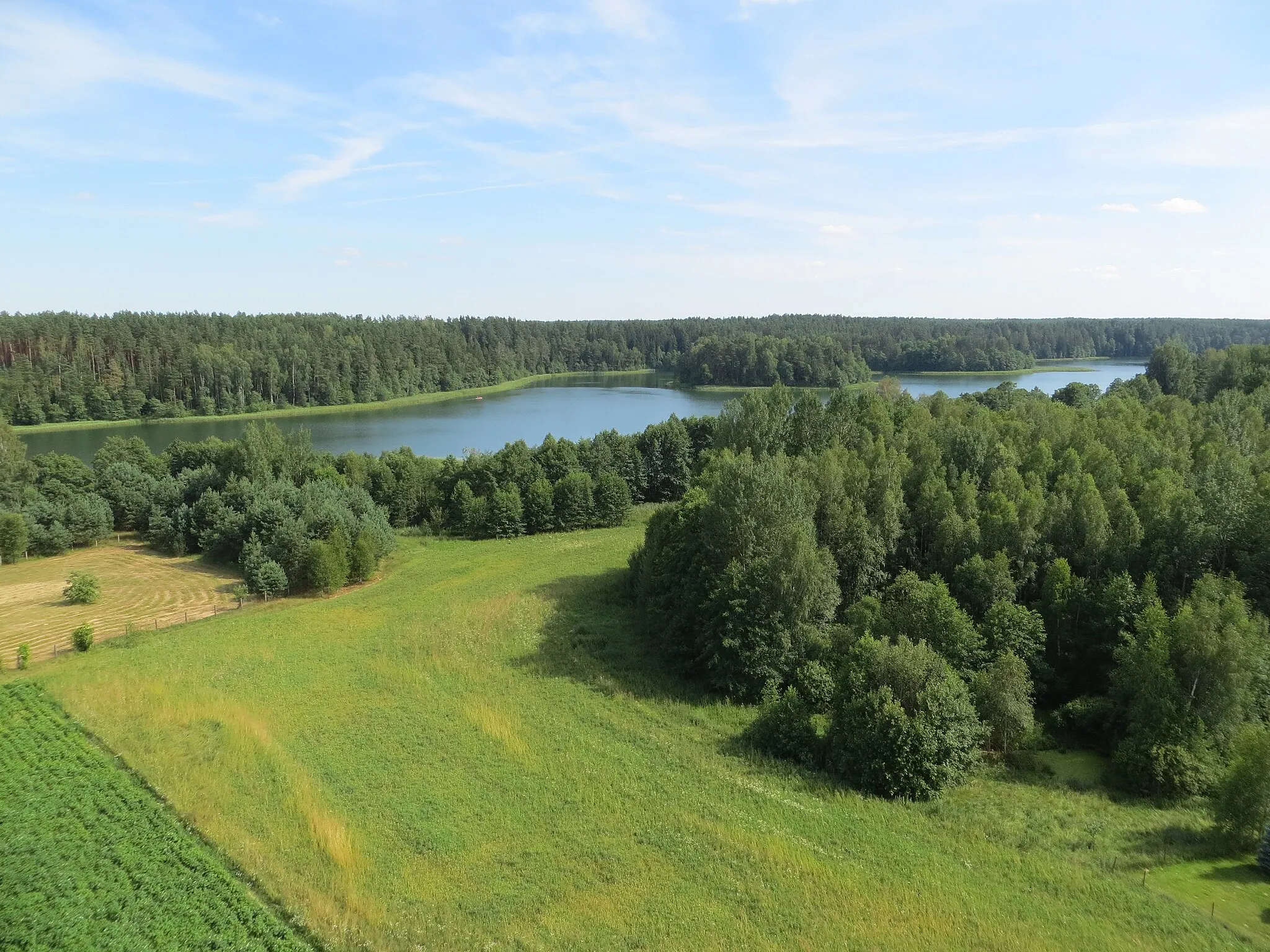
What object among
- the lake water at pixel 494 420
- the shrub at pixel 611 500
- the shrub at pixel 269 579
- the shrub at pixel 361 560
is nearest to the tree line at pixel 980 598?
the shrub at pixel 361 560

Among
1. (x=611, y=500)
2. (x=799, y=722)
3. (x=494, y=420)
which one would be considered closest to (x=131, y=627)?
(x=799, y=722)

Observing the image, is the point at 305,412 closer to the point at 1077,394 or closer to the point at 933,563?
the point at 1077,394

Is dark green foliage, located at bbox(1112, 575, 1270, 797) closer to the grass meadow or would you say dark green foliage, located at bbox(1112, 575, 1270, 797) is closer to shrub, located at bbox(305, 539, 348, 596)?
the grass meadow

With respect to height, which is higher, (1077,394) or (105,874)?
(1077,394)

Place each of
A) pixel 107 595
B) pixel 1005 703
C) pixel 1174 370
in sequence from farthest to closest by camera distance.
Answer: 1. pixel 1174 370
2. pixel 107 595
3. pixel 1005 703

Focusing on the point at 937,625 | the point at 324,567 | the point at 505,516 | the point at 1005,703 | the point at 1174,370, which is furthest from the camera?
the point at 1174,370

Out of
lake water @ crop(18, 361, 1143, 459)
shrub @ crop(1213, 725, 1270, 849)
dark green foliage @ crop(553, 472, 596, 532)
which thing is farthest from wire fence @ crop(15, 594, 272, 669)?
shrub @ crop(1213, 725, 1270, 849)
